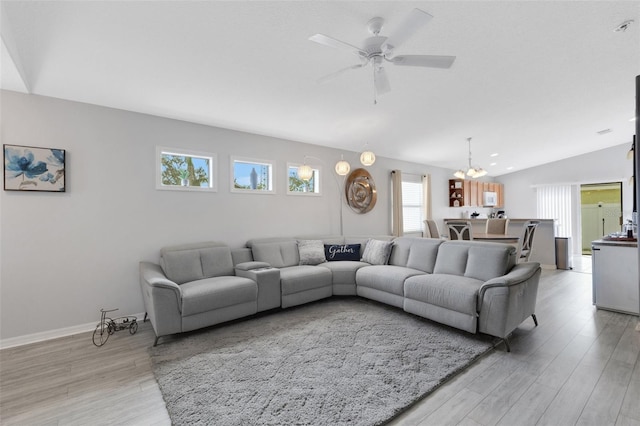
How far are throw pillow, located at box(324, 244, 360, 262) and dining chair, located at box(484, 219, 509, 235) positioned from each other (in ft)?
11.6

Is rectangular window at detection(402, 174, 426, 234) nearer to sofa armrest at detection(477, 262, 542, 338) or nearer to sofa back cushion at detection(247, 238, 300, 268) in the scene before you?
sofa back cushion at detection(247, 238, 300, 268)

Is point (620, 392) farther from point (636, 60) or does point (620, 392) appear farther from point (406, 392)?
point (636, 60)

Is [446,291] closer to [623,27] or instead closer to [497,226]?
[623,27]

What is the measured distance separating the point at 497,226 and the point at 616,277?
267cm

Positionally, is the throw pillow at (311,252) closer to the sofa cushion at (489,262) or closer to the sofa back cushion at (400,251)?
the sofa back cushion at (400,251)

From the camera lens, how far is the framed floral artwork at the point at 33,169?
3.02m

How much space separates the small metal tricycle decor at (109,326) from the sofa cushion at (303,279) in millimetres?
1836

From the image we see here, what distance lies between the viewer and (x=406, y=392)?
2.10m

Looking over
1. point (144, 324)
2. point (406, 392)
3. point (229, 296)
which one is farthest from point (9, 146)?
point (406, 392)

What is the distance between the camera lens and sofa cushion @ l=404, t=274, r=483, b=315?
296 centimetres

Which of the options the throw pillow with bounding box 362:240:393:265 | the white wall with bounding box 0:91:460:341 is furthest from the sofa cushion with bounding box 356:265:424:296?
the white wall with bounding box 0:91:460:341

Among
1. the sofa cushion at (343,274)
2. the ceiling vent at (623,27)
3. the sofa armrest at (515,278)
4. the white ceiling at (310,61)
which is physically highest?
the ceiling vent at (623,27)

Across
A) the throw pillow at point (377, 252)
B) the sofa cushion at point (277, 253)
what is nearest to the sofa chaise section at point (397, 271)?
the throw pillow at point (377, 252)

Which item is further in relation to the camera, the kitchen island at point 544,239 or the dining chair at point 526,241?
the kitchen island at point 544,239
